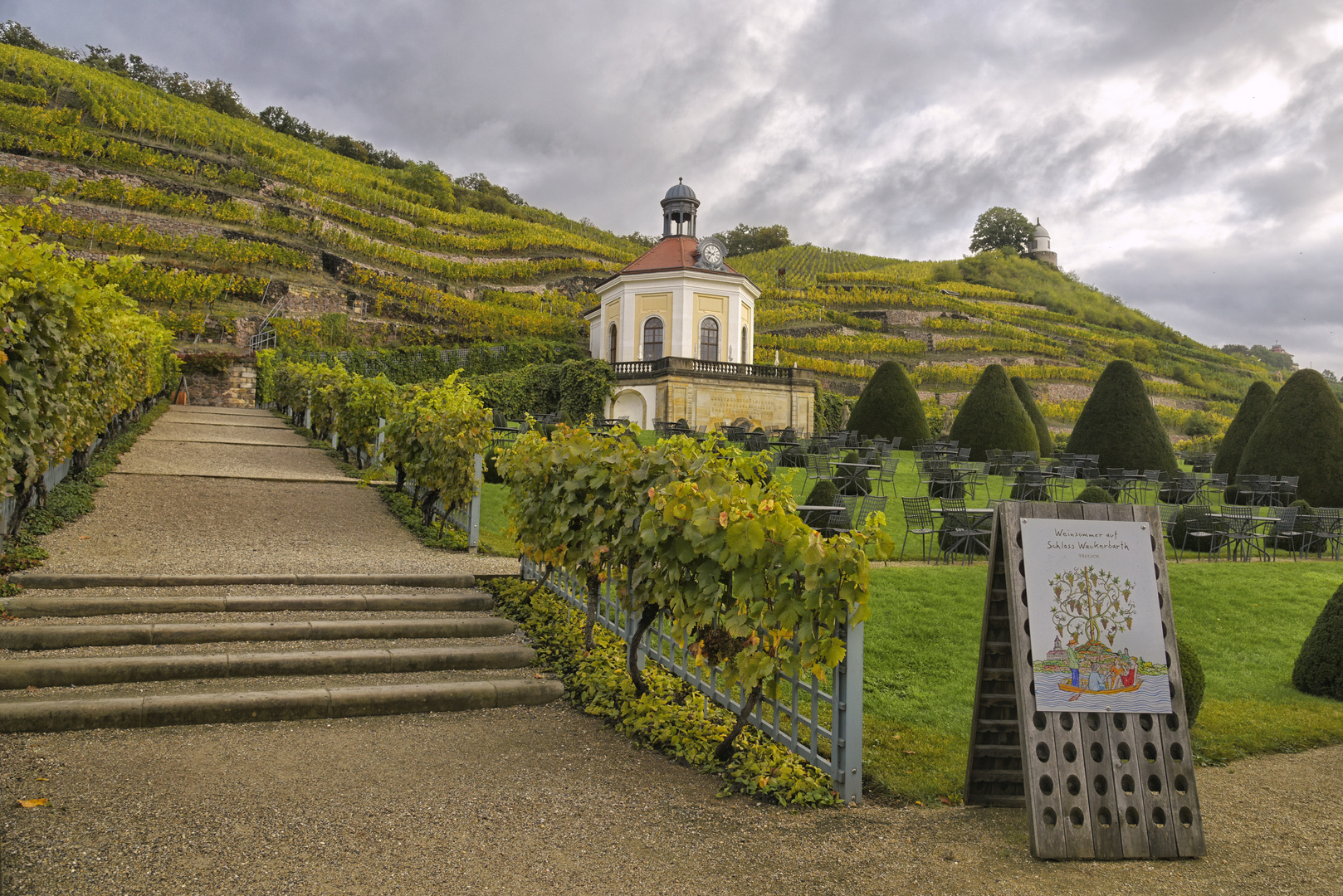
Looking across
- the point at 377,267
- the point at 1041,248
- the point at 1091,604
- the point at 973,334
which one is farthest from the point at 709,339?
the point at 1041,248

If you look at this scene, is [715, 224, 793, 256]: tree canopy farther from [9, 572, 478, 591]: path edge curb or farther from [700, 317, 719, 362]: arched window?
[9, 572, 478, 591]: path edge curb

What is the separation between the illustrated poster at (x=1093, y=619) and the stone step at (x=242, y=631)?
4.09 meters

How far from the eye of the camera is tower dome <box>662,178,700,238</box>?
36.4 metres

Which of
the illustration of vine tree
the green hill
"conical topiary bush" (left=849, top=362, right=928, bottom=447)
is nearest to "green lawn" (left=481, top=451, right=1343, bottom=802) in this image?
the illustration of vine tree

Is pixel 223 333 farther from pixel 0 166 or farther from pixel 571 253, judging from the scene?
pixel 571 253

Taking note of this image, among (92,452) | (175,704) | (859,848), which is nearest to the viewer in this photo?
(859,848)

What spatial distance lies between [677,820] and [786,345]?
1688 inches

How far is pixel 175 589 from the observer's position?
639 centimetres

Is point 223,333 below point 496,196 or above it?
below

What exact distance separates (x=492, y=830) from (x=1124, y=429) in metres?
20.4

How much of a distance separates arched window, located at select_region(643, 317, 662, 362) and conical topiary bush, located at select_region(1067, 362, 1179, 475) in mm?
16938

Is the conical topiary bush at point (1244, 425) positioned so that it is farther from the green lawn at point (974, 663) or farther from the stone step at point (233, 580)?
the stone step at point (233, 580)

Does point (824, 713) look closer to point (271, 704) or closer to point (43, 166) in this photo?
point (271, 704)

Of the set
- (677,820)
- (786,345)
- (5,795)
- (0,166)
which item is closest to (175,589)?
(5,795)
